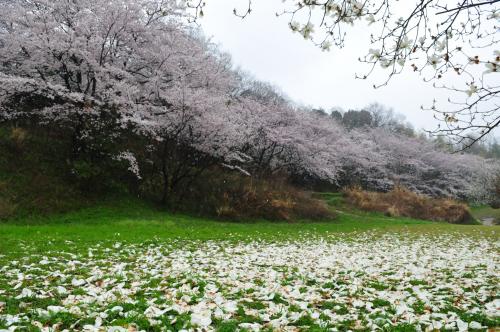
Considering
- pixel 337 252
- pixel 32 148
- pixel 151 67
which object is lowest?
pixel 337 252

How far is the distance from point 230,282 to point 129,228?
9.62 m

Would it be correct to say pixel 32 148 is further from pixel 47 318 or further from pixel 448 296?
pixel 448 296

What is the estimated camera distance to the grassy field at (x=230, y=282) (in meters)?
5.45

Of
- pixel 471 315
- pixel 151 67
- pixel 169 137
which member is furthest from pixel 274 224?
pixel 471 315

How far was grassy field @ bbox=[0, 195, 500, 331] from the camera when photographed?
17.9ft

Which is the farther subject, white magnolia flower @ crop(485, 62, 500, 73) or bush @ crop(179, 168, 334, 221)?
bush @ crop(179, 168, 334, 221)

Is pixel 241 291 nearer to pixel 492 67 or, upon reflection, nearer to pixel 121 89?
pixel 492 67

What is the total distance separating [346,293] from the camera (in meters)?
7.23

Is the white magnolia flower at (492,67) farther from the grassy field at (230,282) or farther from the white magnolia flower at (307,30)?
the grassy field at (230,282)

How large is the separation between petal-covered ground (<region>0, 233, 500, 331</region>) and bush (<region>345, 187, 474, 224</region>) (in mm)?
21851

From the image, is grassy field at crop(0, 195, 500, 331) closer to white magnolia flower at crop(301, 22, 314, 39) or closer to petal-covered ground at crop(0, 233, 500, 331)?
petal-covered ground at crop(0, 233, 500, 331)

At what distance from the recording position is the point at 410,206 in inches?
1441

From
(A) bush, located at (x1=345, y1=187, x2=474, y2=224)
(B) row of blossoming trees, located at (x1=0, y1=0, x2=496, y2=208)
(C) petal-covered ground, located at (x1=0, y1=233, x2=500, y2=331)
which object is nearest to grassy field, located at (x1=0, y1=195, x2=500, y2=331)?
(C) petal-covered ground, located at (x1=0, y1=233, x2=500, y2=331)

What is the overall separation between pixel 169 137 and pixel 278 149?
1462 centimetres
